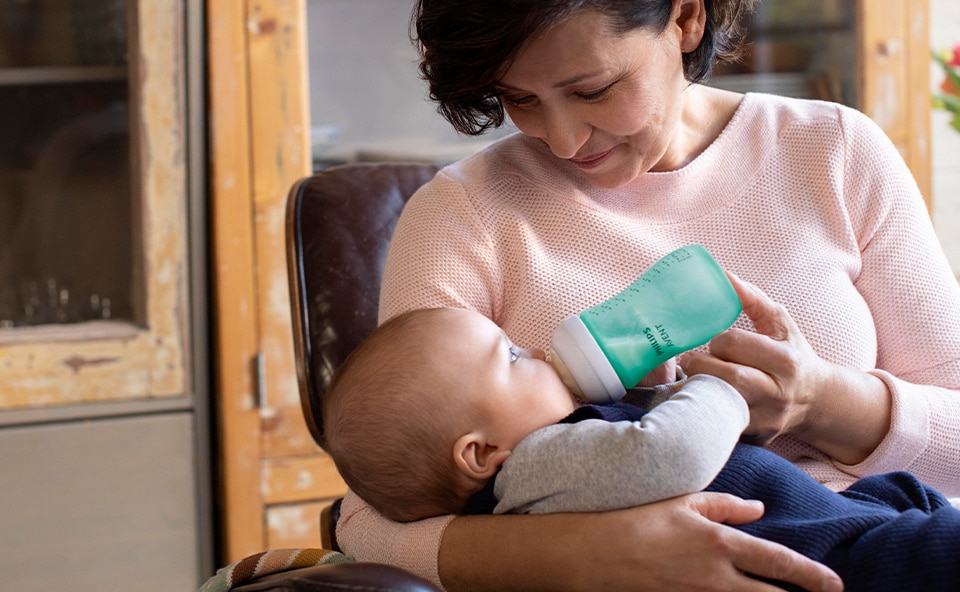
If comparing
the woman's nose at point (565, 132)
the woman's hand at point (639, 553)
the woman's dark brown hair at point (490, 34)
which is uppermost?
the woman's dark brown hair at point (490, 34)

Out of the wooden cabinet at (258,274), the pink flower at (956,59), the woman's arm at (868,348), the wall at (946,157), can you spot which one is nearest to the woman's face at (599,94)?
the woman's arm at (868,348)

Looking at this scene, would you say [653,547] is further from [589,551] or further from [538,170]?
[538,170]

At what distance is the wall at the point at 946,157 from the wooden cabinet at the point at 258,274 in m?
1.75

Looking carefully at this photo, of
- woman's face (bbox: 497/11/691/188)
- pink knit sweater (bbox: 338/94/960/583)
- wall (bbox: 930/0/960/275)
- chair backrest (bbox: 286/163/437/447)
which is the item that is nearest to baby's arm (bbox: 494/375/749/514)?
pink knit sweater (bbox: 338/94/960/583)

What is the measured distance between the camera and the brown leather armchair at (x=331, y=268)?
5.05 feet

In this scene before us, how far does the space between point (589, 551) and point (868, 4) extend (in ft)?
6.34

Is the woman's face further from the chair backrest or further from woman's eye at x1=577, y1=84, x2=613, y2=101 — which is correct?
the chair backrest

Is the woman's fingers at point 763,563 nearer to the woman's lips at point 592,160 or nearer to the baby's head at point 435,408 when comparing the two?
the baby's head at point 435,408

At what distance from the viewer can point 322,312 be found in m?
1.55

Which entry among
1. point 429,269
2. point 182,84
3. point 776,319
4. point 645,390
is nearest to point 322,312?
point 429,269

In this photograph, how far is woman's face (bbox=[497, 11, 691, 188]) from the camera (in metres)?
1.12

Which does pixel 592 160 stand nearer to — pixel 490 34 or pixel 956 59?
pixel 490 34

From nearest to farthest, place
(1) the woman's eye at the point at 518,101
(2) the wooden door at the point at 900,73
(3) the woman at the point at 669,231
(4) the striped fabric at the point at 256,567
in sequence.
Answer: (4) the striped fabric at the point at 256,567 → (3) the woman at the point at 669,231 → (1) the woman's eye at the point at 518,101 → (2) the wooden door at the point at 900,73

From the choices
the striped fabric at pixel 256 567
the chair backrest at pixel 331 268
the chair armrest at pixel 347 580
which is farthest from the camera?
the chair backrest at pixel 331 268
